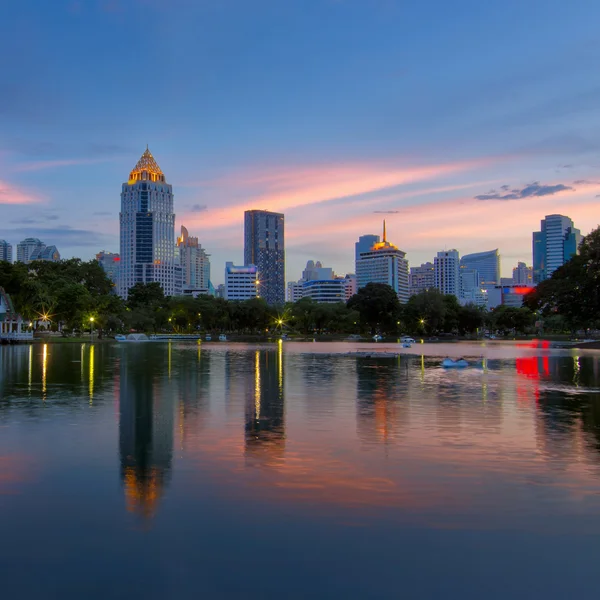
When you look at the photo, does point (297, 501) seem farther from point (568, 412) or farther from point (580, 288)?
point (580, 288)

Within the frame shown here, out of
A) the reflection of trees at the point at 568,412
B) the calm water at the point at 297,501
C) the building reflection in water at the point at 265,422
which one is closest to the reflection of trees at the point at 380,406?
the calm water at the point at 297,501

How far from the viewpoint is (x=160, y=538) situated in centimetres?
882

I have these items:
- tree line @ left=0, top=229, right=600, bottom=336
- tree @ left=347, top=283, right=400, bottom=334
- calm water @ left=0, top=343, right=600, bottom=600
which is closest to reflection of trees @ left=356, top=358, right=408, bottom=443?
calm water @ left=0, top=343, right=600, bottom=600

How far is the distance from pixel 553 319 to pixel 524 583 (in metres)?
194

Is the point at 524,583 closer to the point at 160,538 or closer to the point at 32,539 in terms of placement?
the point at 160,538

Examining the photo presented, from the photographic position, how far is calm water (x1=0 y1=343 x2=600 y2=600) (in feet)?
Result: 25.0

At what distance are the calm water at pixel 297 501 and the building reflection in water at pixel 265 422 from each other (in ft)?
0.35

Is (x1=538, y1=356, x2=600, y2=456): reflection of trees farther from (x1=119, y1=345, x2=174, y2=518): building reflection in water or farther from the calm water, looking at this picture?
(x1=119, y1=345, x2=174, y2=518): building reflection in water

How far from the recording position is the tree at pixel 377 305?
495 feet

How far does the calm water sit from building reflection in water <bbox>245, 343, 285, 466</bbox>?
4.3 inches

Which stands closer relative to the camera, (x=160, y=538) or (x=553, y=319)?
(x=160, y=538)

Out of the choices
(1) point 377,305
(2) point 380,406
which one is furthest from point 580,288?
(1) point 377,305

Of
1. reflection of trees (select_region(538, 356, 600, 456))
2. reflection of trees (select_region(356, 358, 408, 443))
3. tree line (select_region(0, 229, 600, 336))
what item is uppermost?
tree line (select_region(0, 229, 600, 336))

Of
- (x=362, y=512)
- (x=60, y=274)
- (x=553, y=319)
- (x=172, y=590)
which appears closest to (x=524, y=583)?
(x=362, y=512)
